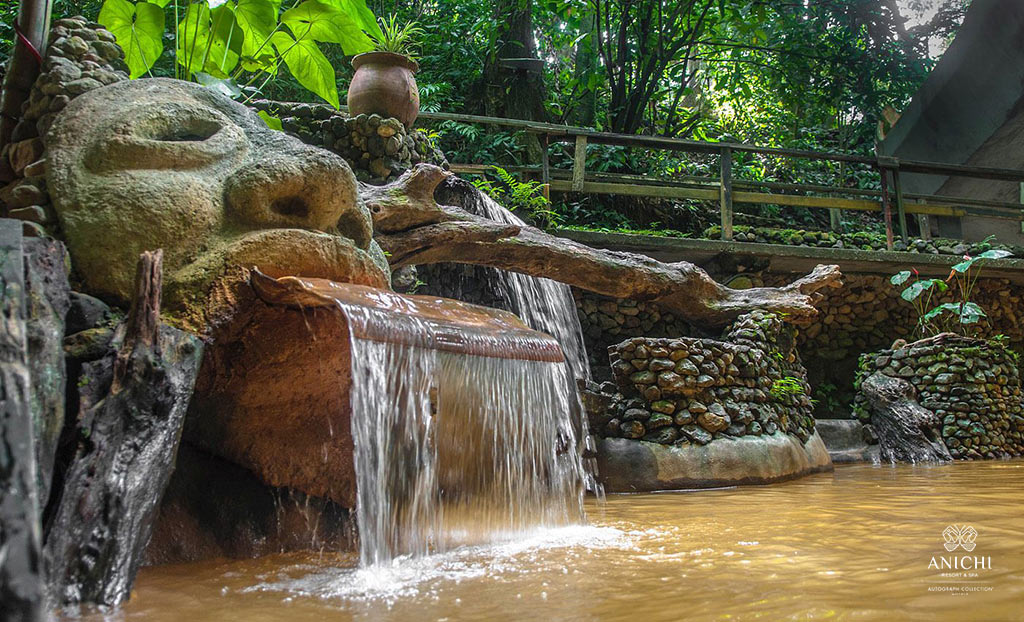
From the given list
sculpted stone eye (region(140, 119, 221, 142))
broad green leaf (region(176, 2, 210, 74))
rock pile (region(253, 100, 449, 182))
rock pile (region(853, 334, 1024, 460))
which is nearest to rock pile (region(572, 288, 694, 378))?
rock pile (region(853, 334, 1024, 460))

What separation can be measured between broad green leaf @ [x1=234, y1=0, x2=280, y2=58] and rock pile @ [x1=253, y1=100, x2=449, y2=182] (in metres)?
0.75

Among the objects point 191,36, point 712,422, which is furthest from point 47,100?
point 712,422

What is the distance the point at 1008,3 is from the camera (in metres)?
9.96

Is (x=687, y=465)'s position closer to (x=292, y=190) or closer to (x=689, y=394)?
(x=689, y=394)

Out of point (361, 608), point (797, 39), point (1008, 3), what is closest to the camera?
point (361, 608)

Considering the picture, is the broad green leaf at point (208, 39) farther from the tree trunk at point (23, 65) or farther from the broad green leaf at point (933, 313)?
the broad green leaf at point (933, 313)

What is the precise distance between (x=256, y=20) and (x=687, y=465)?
414 centimetres

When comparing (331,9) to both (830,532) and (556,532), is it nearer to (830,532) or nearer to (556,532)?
(556,532)

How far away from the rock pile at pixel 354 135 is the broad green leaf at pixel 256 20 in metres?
0.75

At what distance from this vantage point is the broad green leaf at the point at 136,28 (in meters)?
4.12

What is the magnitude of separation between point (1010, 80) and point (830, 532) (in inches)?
397

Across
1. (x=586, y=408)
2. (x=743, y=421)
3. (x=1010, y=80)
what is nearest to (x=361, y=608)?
(x=586, y=408)

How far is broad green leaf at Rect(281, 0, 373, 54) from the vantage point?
14.5 feet

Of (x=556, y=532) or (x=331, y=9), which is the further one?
(x=331, y=9)
